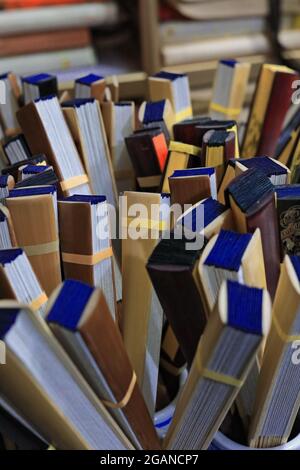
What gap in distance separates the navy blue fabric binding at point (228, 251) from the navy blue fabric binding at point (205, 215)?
0.08ft

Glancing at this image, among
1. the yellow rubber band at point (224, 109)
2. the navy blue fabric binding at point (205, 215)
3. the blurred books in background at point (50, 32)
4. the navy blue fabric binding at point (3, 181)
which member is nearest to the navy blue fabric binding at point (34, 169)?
the navy blue fabric binding at point (3, 181)

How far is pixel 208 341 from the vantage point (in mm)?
254

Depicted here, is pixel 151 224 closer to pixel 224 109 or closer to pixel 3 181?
pixel 3 181

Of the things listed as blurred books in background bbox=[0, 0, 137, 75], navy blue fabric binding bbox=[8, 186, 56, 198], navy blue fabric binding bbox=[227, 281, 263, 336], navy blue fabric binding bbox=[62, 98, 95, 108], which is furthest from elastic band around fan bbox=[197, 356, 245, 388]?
blurred books in background bbox=[0, 0, 137, 75]

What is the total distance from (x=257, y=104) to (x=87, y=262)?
278 mm

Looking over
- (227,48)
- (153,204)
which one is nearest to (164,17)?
(227,48)

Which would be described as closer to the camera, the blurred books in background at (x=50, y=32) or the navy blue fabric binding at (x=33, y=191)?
the navy blue fabric binding at (x=33, y=191)

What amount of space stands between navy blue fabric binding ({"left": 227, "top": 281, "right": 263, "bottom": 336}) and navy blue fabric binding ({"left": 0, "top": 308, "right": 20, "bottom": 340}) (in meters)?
0.10

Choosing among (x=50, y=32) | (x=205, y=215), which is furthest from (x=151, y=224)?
(x=50, y=32)

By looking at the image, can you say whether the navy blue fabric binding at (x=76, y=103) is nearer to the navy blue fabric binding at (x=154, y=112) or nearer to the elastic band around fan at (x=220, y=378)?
the navy blue fabric binding at (x=154, y=112)

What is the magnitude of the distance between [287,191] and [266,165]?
0.05 meters

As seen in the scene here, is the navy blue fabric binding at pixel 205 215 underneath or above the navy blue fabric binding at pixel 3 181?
underneath

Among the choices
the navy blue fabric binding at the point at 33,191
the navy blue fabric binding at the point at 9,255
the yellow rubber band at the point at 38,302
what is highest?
the navy blue fabric binding at the point at 33,191

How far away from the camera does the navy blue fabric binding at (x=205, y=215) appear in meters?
0.30
